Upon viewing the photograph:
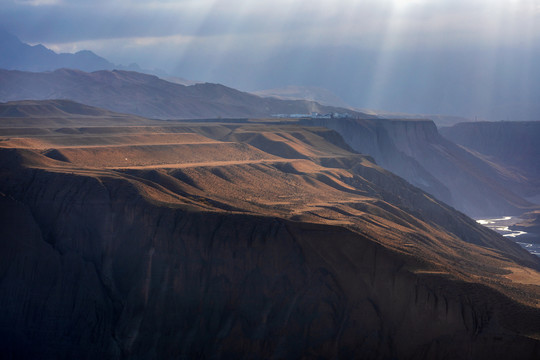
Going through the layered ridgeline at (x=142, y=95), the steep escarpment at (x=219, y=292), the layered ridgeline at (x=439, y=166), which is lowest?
the steep escarpment at (x=219, y=292)

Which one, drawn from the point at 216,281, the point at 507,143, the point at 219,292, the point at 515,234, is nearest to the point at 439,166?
the point at 515,234

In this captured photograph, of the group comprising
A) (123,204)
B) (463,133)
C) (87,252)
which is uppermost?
(463,133)

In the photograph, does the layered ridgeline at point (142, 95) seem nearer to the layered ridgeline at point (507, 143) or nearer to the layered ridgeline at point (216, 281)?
the layered ridgeline at point (507, 143)

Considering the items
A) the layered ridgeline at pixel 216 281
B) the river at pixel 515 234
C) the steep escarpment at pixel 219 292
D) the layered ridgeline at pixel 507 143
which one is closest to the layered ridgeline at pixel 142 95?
the layered ridgeline at pixel 507 143

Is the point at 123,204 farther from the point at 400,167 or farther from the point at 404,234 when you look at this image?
the point at 400,167

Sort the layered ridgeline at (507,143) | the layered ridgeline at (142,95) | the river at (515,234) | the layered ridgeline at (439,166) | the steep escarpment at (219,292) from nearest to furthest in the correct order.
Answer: the steep escarpment at (219,292), the river at (515,234), the layered ridgeline at (439,166), the layered ridgeline at (507,143), the layered ridgeline at (142,95)

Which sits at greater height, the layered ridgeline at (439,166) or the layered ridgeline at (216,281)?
the layered ridgeline at (439,166)

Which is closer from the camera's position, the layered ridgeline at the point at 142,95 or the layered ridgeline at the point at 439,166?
the layered ridgeline at the point at 439,166

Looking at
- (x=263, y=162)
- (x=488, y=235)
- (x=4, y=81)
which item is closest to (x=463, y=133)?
(x=488, y=235)

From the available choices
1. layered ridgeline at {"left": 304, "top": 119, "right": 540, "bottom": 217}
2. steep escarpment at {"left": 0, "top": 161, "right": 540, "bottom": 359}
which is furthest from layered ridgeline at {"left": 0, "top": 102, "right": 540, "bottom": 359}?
layered ridgeline at {"left": 304, "top": 119, "right": 540, "bottom": 217}
